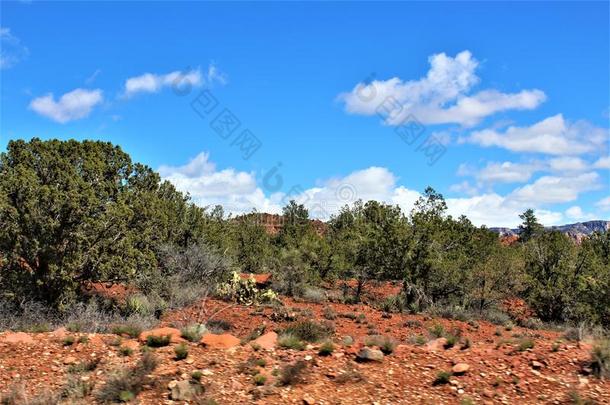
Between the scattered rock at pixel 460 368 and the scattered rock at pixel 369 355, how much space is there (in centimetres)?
136

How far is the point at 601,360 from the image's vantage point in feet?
27.3

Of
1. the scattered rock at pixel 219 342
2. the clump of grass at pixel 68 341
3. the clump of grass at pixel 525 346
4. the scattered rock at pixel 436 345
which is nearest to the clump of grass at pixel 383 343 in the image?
the scattered rock at pixel 436 345

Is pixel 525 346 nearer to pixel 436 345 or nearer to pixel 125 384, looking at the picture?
pixel 436 345

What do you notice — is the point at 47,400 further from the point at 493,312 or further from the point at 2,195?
the point at 493,312

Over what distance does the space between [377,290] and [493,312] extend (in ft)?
32.4

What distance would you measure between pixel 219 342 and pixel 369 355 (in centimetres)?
310

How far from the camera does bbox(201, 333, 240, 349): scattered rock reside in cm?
1005

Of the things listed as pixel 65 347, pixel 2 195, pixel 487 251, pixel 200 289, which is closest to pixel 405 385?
pixel 65 347

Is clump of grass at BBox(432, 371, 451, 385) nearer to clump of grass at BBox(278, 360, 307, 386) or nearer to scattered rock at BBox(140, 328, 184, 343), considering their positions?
clump of grass at BBox(278, 360, 307, 386)

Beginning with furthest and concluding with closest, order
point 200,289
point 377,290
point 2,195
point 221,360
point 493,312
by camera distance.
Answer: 1. point 377,290
2. point 493,312
3. point 200,289
4. point 2,195
5. point 221,360

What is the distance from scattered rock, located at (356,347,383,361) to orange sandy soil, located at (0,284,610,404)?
106 mm

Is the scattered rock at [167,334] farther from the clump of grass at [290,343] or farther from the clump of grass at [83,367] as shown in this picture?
the clump of grass at [290,343]

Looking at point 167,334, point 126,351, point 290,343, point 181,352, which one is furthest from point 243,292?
point 181,352

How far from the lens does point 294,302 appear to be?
25891 mm
